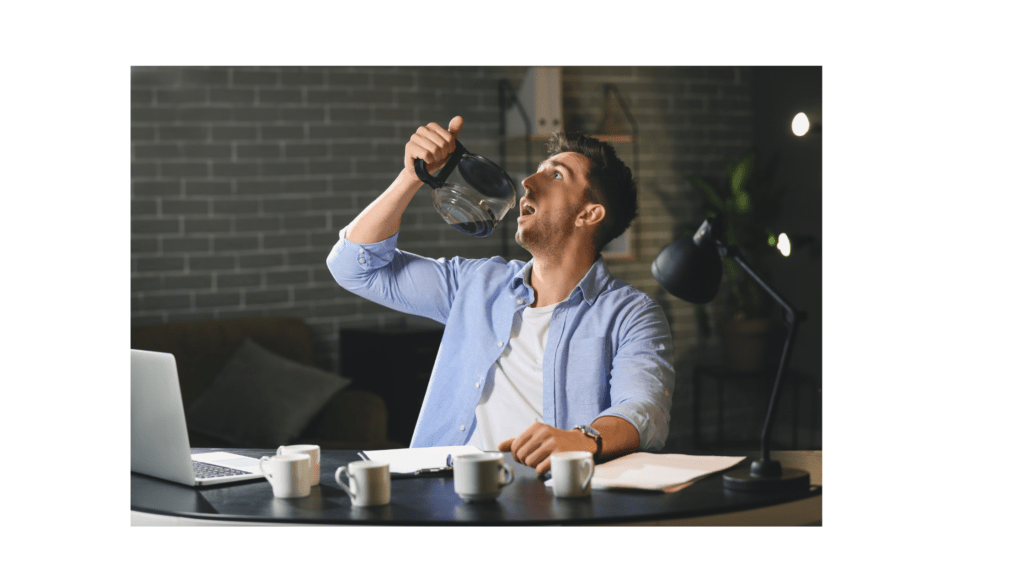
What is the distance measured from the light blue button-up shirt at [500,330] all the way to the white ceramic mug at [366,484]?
0.60 m

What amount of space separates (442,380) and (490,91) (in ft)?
6.85

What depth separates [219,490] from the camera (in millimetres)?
1332

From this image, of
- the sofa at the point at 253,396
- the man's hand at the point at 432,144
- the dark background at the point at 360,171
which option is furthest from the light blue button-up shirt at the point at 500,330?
the dark background at the point at 360,171

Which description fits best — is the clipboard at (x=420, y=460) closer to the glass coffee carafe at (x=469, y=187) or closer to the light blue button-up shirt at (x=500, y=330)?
the light blue button-up shirt at (x=500, y=330)

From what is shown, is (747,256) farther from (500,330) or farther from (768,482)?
(768,482)

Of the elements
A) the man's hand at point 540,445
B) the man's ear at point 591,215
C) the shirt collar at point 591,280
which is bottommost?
the man's hand at point 540,445

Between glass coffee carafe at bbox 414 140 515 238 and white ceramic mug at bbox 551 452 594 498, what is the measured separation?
646 millimetres

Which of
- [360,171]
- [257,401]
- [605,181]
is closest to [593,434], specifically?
[605,181]

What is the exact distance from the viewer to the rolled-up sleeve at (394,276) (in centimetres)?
186

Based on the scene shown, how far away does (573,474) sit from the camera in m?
1.25

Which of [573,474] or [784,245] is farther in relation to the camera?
[784,245]

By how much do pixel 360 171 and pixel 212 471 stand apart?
226 cm
